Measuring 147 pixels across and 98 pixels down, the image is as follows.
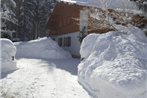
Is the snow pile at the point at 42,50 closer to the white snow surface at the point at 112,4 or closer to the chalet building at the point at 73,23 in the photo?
the chalet building at the point at 73,23

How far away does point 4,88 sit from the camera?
600 inches

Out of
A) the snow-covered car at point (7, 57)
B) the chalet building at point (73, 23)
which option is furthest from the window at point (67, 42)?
the snow-covered car at point (7, 57)

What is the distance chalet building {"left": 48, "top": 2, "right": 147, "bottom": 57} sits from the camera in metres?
24.1

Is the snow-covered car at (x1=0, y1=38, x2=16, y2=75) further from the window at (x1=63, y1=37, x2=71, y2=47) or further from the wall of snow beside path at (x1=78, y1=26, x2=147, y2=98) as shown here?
the window at (x1=63, y1=37, x2=71, y2=47)

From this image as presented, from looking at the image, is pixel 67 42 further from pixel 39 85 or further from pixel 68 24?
pixel 39 85

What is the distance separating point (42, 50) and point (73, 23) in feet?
13.3

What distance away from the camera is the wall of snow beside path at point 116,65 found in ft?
38.0

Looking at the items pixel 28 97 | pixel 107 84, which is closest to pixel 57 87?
pixel 28 97

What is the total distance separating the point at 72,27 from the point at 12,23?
62.9ft

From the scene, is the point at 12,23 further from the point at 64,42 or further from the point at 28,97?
the point at 28,97

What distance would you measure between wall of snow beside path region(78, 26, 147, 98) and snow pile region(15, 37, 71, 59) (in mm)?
14055

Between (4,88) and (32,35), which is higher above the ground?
(4,88)

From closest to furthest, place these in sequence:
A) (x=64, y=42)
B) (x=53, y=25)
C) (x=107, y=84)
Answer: (x=107, y=84) < (x=64, y=42) < (x=53, y=25)

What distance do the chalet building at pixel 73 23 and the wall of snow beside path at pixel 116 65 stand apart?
6.29m
